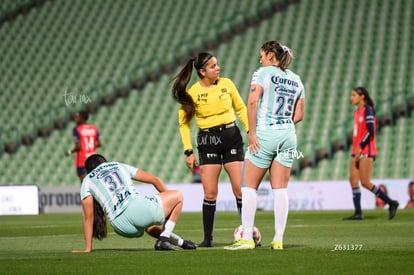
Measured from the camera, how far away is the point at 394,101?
25.2 metres

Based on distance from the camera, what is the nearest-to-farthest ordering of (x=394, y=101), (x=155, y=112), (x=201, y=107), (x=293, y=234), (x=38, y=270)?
1. (x=38, y=270)
2. (x=201, y=107)
3. (x=293, y=234)
4. (x=394, y=101)
5. (x=155, y=112)

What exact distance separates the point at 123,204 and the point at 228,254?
125 cm

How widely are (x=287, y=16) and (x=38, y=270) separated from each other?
2288 cm

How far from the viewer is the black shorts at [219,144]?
1032 centimetres

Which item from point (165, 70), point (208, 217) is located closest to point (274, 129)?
point (208, 217)

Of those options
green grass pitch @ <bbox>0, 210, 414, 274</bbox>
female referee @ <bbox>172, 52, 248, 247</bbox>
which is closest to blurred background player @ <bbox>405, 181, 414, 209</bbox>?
green grass pitch @ <bbox>0, 210, 414, 274</bbox>

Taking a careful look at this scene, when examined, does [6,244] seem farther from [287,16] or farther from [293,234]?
[287,16]

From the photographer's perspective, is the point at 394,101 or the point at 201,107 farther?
the point at 394,101

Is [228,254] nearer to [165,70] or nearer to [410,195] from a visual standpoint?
[410,195]

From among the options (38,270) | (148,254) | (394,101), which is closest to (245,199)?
(148,254)

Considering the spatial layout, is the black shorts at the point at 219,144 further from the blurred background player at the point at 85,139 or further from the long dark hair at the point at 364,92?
the blurred background player at the point at 85,139

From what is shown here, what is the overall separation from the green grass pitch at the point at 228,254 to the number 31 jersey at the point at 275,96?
4.18ft

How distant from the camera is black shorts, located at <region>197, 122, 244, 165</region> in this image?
10320 mm

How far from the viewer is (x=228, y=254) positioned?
8797 mm
